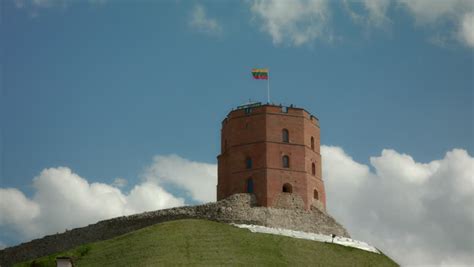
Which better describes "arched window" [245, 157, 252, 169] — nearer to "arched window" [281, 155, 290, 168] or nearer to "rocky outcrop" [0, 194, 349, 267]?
"arched window" [281, 155, 290, 168]

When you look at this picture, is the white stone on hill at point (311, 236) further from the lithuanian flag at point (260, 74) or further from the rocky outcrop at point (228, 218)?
the lithuanian flag at point (260, 74)

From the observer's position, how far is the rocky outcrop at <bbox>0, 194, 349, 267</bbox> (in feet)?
167

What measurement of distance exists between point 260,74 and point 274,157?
22.6ft

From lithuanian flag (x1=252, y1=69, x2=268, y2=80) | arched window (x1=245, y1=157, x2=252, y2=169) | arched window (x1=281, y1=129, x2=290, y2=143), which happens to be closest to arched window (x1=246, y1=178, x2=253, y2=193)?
arched window (x1=245, y1=157, x2=252, y2=169)

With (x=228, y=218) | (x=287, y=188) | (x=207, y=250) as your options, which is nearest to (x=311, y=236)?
(x=287, y=188)

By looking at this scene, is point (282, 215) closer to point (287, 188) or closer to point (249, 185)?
point (287, 188)

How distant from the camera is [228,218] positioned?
50.5 meters

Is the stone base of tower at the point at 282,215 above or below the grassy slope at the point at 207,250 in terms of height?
above

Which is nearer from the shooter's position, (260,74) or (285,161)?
(285,161)

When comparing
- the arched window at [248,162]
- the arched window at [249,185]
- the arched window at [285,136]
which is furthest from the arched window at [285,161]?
the arched window at [249,185]

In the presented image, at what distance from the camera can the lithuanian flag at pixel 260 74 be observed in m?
56.2

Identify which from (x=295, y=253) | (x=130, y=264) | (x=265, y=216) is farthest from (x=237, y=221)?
(x=130, y=264)

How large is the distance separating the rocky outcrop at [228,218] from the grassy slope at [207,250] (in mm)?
2125

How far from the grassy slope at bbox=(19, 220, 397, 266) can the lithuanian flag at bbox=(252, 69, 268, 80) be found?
13131 millimetres
